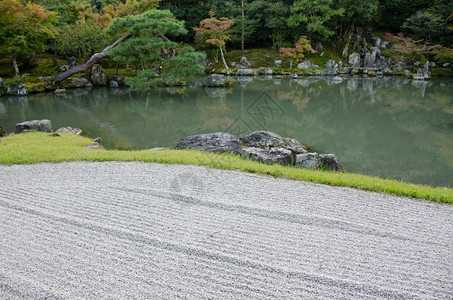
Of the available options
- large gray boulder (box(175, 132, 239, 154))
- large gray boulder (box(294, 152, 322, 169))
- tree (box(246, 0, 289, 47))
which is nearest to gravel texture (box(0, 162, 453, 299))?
large gray boulder (box(294, 152, 322, 169))

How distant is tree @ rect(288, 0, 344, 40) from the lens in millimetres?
25000

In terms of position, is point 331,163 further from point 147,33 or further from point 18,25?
point 18,25

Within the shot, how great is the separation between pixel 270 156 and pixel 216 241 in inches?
129

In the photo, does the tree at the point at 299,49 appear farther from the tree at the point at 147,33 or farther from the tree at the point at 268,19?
the tree at the point at 147,33

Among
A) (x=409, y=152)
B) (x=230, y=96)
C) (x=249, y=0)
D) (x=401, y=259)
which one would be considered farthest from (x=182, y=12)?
(x=401, y=259)

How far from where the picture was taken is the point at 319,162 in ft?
19.5

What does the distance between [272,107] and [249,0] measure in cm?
2255

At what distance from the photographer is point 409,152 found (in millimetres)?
7824

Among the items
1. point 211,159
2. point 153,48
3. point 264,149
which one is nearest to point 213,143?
point 264,149

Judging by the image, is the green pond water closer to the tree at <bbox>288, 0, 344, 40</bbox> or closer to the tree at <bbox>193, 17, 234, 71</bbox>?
the tree at <bbox>193, 17, 234, 71</bbox>

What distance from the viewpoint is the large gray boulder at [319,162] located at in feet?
19.1

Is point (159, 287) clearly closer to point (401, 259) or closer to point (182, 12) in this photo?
point (401, 259)

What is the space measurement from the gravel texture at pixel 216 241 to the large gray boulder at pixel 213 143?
6.62 feet

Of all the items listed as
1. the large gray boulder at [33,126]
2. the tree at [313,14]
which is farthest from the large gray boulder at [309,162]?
the tree at [313,14]
